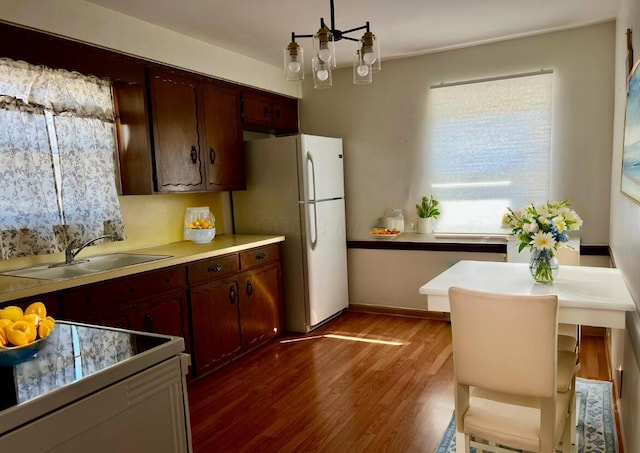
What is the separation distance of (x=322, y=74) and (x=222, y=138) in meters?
→ 1.70

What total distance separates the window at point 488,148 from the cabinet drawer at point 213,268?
2068 millimetres

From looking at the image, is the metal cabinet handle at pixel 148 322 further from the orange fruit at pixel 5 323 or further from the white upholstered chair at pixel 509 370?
the white upholstered chair at pixel 509 370

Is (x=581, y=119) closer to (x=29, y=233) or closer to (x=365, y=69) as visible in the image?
(x=365, y=69)

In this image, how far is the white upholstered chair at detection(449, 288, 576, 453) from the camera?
1.67 meters

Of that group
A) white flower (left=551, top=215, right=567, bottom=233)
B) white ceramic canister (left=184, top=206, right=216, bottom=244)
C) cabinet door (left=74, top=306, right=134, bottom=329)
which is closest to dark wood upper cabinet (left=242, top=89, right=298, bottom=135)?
white ceramic canister (left=184, top=206, right=216, bottom=244)

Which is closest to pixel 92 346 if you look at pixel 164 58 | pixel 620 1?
pixel 164 58

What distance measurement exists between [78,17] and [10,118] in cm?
74

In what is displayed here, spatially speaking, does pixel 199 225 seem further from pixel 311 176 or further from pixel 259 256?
pixel 311 176

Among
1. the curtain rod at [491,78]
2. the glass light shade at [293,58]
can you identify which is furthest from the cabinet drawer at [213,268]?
the curtain rod at [491,78]

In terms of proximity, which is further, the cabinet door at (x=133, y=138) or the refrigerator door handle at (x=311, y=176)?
the refrigerator door handle at (x=311, y=176)

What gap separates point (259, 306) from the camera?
388 cm

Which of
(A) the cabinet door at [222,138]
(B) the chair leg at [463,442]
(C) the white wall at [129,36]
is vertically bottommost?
(B) the chair leg at [463,442]

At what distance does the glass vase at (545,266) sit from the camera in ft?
7.57

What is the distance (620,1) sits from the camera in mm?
3189
